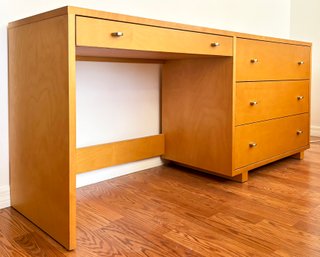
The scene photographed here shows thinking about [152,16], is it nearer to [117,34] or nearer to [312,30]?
[117,34]

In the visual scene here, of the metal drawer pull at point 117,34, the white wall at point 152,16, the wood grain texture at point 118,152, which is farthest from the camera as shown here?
the wood grain texture at point 118,152

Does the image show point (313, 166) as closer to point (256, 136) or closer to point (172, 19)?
point (256, 136)

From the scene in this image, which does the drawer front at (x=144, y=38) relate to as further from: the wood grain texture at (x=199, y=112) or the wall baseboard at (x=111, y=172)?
the wall baseboard at (x=111, y=172)

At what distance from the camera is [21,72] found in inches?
53.7

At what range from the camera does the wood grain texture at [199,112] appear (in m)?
1.76

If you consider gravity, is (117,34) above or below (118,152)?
above

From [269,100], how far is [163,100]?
0.59 metres

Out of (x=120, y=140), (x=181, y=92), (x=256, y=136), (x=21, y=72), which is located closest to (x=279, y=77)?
(x=256, y=136)

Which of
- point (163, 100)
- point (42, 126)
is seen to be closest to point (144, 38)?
point (42, 126)

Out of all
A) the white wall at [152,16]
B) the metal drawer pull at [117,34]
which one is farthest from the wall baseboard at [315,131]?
the metal drawer pull at [117,34]

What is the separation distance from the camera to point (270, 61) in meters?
1.92

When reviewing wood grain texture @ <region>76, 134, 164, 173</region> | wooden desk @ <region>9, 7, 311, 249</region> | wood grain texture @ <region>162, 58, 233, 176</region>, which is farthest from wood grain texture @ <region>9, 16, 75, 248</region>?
wood grain texture @ <region>162, 58, 233, 176</region>

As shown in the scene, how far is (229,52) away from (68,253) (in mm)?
1096

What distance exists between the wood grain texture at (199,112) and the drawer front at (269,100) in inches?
3.5
